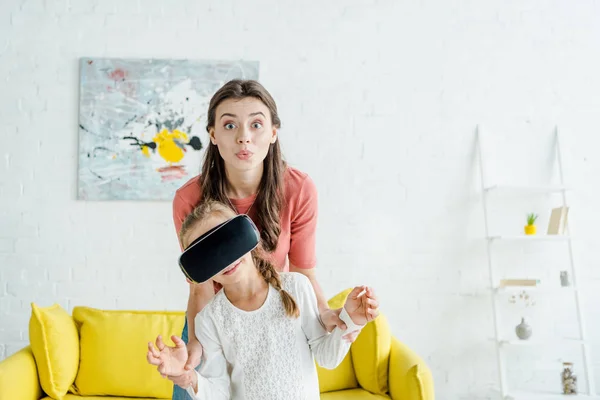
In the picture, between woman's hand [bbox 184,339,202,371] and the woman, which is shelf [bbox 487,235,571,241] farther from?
woman's hand [bbox 184,339,202,371]

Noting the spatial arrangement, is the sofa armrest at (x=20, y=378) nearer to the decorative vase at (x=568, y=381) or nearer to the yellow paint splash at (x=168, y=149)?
the yellow paint splash at (x=168, y=149)

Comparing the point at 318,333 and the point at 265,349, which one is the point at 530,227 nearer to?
the point at 318,333

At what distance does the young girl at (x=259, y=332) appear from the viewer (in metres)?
1.31

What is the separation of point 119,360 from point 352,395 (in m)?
1.08

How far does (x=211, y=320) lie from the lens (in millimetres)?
1405

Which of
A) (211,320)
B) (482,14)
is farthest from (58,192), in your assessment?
(482,14)

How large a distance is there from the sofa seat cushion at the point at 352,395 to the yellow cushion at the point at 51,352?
1.15 metres

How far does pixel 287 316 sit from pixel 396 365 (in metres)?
1.35

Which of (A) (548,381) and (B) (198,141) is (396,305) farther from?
(B) (198,141)

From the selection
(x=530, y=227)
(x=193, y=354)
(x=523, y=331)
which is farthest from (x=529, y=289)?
(x=193, y=354)

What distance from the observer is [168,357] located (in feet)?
3.93

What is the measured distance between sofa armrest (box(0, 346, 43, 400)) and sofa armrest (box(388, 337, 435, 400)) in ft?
5.08

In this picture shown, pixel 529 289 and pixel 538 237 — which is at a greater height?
pixel 538 237

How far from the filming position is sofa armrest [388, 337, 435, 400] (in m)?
2.37
